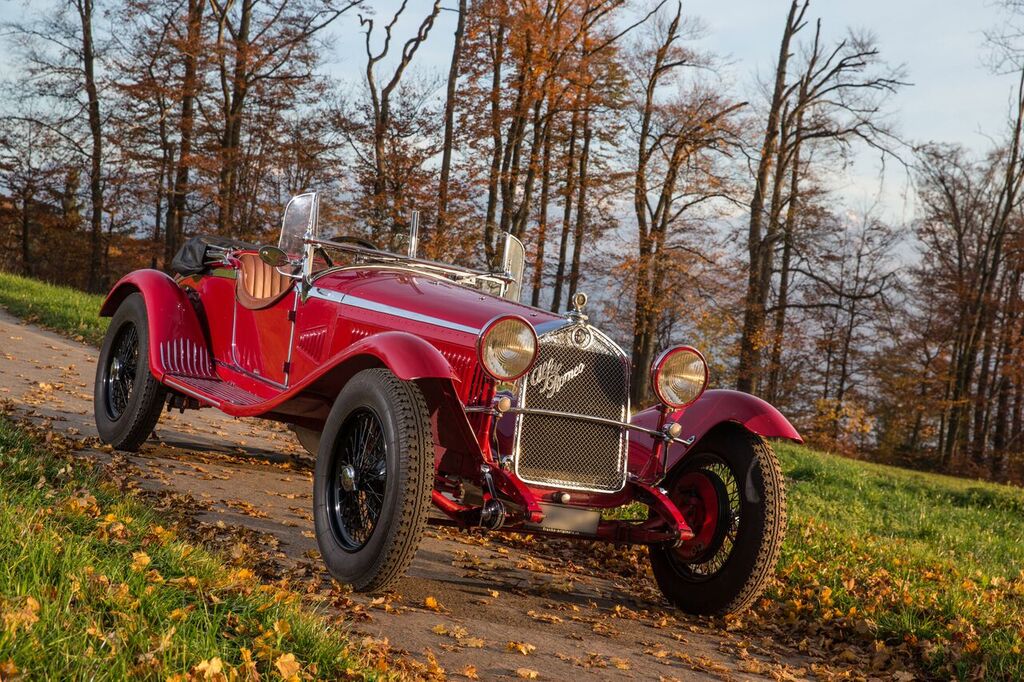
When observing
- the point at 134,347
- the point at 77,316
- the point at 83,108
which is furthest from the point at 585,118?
the point at 134,347

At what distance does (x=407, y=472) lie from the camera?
153 inches

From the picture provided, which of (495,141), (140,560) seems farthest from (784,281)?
(140,560)

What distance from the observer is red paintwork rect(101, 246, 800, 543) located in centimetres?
430

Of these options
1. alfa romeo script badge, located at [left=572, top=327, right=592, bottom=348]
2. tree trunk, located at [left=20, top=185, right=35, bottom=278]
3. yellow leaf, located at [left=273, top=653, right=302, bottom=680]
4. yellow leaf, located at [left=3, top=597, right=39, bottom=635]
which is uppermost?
tree trunk, located at [left=20, top=185, right=35, bottom=278]

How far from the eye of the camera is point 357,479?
4305 mm

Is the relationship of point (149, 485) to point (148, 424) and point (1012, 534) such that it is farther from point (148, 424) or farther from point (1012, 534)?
point (1012, 534)

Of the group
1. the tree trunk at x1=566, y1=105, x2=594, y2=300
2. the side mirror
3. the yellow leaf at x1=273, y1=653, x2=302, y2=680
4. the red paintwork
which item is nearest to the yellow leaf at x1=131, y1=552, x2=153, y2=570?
the yellow leaf at x1=273, y1=653, x2=302, y2=680

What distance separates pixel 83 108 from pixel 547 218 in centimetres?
1402

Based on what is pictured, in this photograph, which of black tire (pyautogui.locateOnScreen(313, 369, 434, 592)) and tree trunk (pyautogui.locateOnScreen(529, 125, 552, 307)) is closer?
black tire (pyautogui.locateOnScreen(313, 369, 434, 592))

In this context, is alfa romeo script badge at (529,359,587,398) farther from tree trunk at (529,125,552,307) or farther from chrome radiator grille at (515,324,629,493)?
tree trunk at (529,125,552,307)

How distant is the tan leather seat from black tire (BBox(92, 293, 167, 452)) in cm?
78

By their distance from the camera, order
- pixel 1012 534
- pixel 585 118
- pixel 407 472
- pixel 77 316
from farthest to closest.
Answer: pixel 585 118
pixel 77 316
pixel 1012 534
pixel 407 472

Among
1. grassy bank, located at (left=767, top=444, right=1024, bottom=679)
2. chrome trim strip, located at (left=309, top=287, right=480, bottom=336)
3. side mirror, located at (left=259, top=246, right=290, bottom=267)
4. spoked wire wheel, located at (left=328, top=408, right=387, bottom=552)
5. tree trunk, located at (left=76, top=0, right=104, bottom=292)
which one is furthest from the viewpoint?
tree trunk, located at (left=76, top=0, right=104, bottom=292)

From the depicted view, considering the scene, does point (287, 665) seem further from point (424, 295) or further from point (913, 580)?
point (913, 580)
